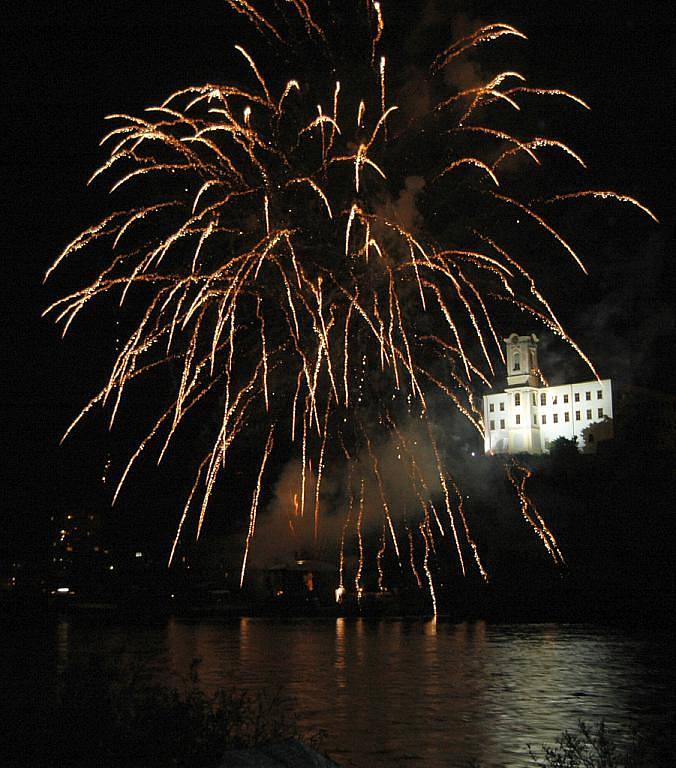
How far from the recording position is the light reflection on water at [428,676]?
10.7 m

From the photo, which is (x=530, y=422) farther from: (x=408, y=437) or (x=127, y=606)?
(x=127, y=606)

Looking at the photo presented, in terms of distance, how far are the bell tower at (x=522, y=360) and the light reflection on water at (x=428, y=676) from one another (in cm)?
7570

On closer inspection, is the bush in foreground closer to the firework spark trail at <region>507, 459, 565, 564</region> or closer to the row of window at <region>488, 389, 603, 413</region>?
the firework spark trail at <region>507, 459, 565, 564</region>

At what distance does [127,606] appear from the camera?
37344 millimetres

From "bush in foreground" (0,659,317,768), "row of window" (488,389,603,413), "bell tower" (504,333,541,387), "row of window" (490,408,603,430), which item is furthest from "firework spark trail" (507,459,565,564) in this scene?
"bell tower" (504,333,541,387)

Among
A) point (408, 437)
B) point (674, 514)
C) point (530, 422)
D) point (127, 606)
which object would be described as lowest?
point (127, 606)

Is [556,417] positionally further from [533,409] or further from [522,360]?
[522,360]

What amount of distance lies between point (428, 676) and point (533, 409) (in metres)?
86.4

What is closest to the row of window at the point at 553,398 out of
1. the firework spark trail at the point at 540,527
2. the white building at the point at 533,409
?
the white building at the point at 533,409

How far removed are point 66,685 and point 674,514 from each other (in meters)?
41.4

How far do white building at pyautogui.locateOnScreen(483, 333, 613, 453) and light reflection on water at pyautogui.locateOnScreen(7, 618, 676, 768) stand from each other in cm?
6952

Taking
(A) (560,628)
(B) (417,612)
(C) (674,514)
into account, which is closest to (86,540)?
(C) (674,514)

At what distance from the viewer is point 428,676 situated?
1591 cm

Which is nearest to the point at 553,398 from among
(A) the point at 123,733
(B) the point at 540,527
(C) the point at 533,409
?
(C) the point at 533,409
